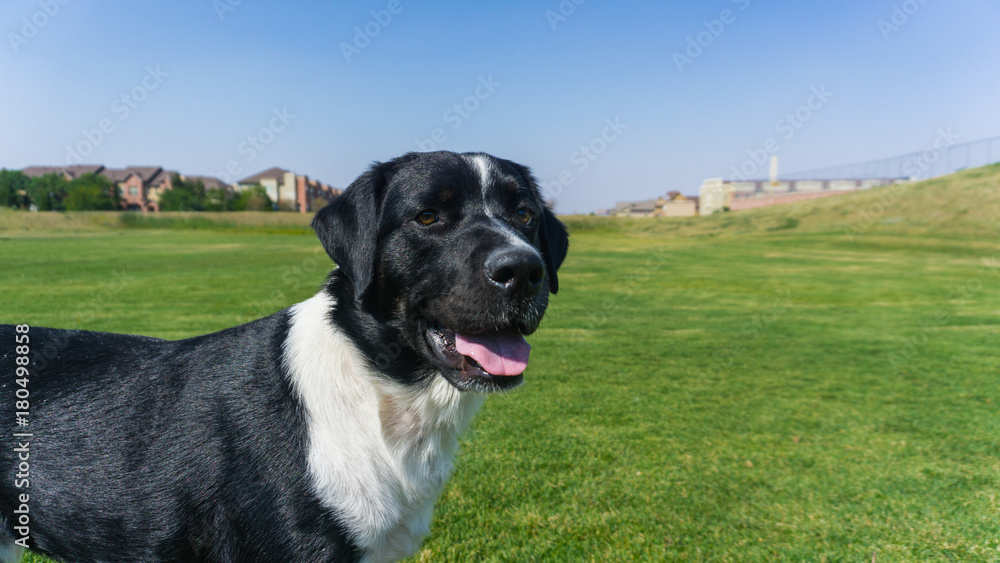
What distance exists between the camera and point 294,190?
342ft

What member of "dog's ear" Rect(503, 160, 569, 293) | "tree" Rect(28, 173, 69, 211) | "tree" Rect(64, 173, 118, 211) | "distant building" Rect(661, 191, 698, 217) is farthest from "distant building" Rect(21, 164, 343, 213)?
"dog's ear" Rect(503, 160, 569, 293)

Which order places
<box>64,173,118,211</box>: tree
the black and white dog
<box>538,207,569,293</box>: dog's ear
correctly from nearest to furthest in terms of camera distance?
the black and white dog < <box>538,207,569,293</box>: dog's ear < <box>64,173,118,211</box>: tree

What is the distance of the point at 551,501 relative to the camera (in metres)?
3.95

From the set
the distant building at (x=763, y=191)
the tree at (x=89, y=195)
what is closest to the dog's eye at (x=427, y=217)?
the distant building at (x=763, y=191)

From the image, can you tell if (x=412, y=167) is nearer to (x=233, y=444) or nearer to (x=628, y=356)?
(x=233, y=444)

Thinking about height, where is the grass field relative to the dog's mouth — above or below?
below

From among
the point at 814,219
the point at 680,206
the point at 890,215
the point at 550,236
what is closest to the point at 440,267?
the point at 550,236

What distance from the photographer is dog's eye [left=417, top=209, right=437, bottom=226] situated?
2.66 meters

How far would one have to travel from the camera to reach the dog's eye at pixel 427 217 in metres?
2.66

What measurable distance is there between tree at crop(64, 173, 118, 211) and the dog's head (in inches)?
3182

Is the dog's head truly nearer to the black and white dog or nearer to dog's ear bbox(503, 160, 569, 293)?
the black and white dog

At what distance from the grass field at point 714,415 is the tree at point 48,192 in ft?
218

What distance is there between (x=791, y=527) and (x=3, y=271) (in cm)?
2279

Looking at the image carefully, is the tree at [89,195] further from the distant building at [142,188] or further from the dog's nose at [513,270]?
the dog's nose at [513,270]
